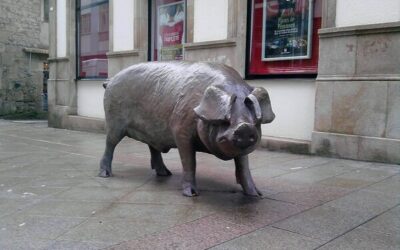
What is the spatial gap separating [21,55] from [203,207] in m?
18.0

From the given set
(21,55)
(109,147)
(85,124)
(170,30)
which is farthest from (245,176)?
(21,55)

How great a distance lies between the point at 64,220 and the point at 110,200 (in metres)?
0.74

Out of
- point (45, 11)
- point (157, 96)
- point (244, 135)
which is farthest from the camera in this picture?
point (45, 11)

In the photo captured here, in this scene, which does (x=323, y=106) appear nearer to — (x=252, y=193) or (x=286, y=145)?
(x=286, y=145)

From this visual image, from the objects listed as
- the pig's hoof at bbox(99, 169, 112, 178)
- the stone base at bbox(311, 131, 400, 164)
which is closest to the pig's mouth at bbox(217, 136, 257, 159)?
the pig's hoof at bbox(99, 169, 112, 178)

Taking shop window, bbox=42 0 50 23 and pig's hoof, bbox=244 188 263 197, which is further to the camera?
shop window, bbox=42 0 50 23

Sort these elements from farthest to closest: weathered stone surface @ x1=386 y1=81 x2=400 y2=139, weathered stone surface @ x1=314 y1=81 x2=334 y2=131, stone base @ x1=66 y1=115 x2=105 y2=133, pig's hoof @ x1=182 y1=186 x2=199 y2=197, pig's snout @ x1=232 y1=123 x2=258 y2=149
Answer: stone base @ x1=66 y1=115 x2=105 y2=133
weathered stone surface @ x1=314 y1=81 x2=334 y2=131
weathered stone surface @ x1=386 y1=81 x2=400 y2=139
pig's hoof @ x1=182 y1=186 x2=199 y2=197
pig's snout @ x1=232 y1=123 x2=258 y2=149

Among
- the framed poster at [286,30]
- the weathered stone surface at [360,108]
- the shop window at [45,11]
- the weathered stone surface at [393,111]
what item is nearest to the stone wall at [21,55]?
the shop window at [45,11]

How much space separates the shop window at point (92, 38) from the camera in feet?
43.3

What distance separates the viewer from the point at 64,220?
3.83 m

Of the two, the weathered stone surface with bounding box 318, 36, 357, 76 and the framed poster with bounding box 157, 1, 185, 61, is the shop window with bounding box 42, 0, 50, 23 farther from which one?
the weathered stone surface with bounding box 318, 36, 357, 76

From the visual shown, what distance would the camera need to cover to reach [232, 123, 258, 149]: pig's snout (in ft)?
12.4

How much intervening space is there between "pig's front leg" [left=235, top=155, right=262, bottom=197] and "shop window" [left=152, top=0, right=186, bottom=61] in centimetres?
688

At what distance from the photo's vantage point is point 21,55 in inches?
786
